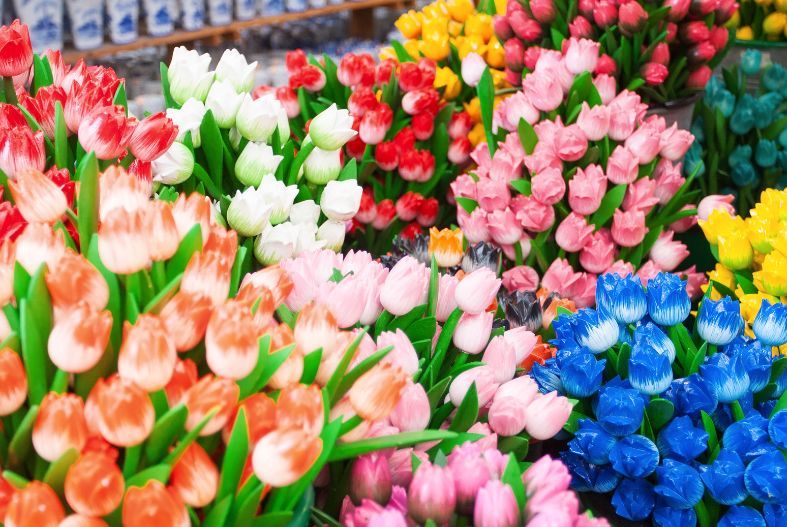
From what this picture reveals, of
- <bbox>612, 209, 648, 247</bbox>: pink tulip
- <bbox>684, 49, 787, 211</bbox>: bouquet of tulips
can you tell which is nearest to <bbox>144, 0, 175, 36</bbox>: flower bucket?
<bbox>684, 49, 787, 211</bbox>: bouquet of tulips

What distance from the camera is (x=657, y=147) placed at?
1132mm

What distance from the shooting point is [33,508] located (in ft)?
1.41

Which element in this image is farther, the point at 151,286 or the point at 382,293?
the point at 382,293

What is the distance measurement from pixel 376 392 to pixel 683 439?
312 mm

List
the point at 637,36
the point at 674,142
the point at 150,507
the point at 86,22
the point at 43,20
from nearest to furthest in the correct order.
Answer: the point at 150,507 → the point at 674,142 → the point at 637,36 → the point at 43,20 → the point at 86,22

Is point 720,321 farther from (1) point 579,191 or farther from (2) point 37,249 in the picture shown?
(2) point 37,249

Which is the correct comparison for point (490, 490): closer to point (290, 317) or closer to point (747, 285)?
point (290, 317)

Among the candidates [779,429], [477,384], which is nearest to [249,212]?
[477,384]

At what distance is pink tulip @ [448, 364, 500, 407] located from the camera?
0.68m

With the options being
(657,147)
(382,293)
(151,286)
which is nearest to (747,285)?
(657,147)

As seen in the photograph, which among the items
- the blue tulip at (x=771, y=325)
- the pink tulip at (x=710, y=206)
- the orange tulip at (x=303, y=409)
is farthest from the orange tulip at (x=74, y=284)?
the pink tulip at (x=710, y=206)

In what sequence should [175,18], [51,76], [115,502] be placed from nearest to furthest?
[115,502] < [51,76] < [175,18]

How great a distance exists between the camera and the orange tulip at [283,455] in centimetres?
45

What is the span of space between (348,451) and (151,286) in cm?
15
